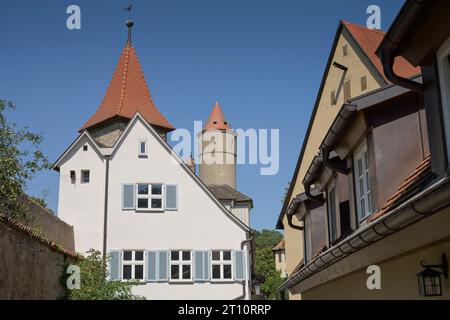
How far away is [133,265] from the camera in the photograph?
23.8 metres

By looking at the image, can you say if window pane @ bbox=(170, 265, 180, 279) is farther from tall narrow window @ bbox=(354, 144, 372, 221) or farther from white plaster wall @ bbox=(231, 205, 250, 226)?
tall narrow window @ bbox=(354, 144, 372, 221)

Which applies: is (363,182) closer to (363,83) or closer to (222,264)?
(363,83)

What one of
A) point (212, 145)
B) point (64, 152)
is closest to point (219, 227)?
point (64, 152)

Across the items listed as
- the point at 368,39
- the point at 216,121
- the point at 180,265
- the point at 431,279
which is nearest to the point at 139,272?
the point at 180,265

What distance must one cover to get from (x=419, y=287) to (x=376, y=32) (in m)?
13.2

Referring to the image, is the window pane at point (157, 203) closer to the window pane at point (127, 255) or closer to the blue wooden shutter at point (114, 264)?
the window pane at point (127, 255)

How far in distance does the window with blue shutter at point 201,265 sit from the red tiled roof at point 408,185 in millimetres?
17876

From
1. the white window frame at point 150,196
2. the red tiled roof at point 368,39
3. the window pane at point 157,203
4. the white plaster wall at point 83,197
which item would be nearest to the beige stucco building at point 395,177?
the red tiled roof at point 368,39

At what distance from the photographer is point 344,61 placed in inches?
664

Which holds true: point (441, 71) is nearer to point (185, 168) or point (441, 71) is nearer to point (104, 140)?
point (185, 168)

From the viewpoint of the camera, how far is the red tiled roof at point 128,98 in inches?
1252

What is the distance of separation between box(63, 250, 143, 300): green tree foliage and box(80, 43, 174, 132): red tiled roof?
1065 centimetres

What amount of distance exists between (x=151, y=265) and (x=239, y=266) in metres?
3.53
